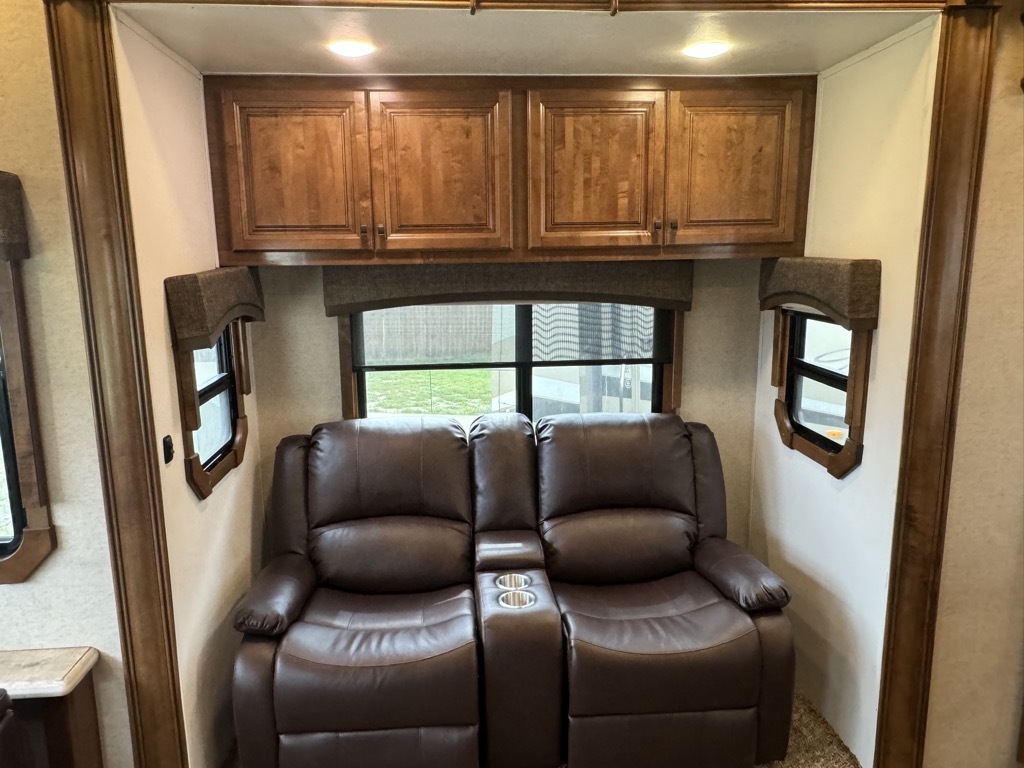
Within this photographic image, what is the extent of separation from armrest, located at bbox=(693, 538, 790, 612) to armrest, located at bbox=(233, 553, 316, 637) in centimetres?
144

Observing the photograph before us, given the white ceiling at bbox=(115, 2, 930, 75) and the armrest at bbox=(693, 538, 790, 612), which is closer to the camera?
the white ceiling at bbox=(115, 2, 930, 75)

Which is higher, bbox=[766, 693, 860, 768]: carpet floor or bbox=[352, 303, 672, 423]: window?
bbox=[352, 303, 672, 423]: window

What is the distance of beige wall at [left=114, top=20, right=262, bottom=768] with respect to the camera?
1825 millimetres

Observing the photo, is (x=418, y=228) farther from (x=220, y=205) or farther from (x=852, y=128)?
(x=852, y=128)

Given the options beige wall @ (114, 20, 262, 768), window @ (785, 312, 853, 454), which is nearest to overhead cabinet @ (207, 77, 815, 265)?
beige wall @ (114, 20, 262, 768)

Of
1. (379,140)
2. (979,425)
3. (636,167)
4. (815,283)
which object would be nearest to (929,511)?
(979,425)

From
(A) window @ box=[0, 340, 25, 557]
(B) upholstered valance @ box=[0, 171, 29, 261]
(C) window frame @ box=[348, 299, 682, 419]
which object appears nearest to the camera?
(B) upholstered valance @ box=[0, 171, 29, 261]

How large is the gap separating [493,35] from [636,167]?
2.25 feet

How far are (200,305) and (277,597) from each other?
0.95 metres

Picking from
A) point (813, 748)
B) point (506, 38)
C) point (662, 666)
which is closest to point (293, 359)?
point (506, 38)

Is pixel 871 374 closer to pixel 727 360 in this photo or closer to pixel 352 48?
pixel 727 360

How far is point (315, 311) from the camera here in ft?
9.23

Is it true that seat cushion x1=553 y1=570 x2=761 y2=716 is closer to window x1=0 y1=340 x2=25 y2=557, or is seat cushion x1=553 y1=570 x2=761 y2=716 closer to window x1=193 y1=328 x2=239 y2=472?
window x1=193 y1=328 x2=239 y2=472

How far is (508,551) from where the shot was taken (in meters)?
2.49
